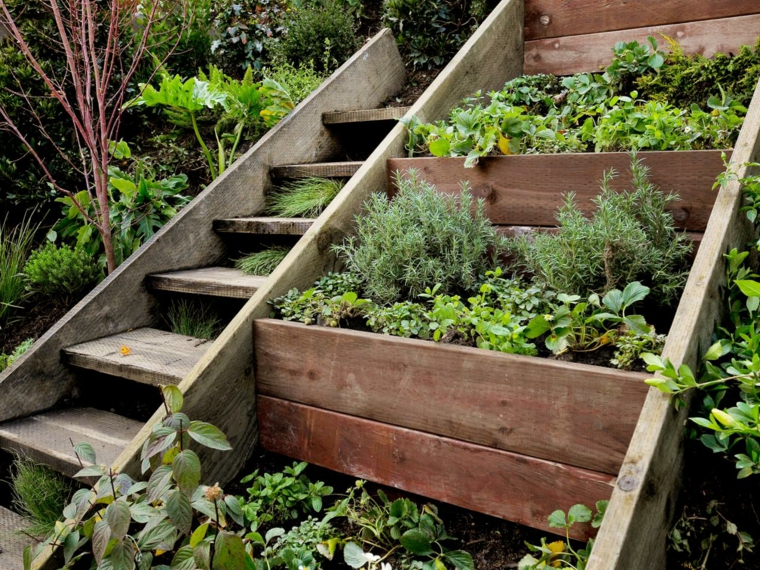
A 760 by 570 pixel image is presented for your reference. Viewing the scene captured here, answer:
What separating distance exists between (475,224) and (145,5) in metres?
3.91

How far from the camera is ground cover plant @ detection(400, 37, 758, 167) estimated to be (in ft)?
6.86

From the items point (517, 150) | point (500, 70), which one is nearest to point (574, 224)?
point (517, 150)

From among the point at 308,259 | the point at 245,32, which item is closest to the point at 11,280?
the point at 308,259

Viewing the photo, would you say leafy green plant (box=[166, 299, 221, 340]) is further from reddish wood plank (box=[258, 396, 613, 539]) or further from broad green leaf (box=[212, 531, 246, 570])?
broad green leaf (box=[212, 531, 246, 570])

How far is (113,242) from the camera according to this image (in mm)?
3209

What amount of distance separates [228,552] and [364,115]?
2438 millimetres

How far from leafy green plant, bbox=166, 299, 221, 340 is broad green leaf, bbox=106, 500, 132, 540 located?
1220 mm

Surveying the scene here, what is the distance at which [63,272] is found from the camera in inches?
119

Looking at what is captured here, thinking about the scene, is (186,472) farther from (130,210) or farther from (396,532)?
(130,210)

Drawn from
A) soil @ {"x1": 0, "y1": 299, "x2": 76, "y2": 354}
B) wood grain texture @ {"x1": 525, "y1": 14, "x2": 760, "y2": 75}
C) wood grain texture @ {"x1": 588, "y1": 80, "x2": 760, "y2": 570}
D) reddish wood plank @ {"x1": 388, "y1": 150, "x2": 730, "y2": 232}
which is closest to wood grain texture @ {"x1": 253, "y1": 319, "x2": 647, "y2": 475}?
wood grain texture @ {"x1": 588, "y1": 80, "x2": 760, "y2": 570}

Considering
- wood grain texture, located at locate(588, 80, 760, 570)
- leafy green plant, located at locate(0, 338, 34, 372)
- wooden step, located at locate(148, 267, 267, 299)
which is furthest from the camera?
leafy green plant, located at locate(0, 338, 34, 372)

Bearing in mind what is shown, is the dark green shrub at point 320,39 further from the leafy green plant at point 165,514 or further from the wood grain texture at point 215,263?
the leafy green plant at point 165,514

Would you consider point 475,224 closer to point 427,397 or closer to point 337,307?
point 337,307

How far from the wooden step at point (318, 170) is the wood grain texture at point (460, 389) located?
1211 millimetres
